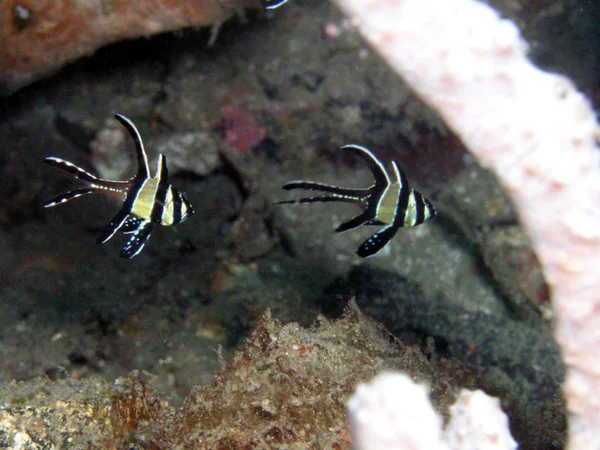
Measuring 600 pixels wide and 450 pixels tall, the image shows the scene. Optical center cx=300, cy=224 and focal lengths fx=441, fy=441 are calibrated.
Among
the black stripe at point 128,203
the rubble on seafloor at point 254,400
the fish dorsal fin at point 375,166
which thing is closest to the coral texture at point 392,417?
the rubble on seafloor at point 254,400

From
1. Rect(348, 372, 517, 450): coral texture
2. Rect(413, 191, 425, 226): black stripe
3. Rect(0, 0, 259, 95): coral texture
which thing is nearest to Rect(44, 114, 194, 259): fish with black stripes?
Rect(413, 191, 425, 226): black stripe

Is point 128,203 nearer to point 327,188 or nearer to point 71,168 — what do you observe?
point 71,168

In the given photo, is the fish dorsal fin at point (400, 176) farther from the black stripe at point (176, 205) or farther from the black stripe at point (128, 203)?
the black stripe at point (128, 203)

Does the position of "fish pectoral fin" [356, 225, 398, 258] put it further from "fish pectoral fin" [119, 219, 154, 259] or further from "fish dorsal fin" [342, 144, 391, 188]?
"fish pectoral fin" [119, 219, 154, 259]

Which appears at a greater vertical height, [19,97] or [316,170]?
[316,170]

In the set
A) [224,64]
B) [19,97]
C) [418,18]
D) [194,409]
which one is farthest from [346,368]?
[19,97]

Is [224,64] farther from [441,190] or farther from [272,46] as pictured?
[441,190]
